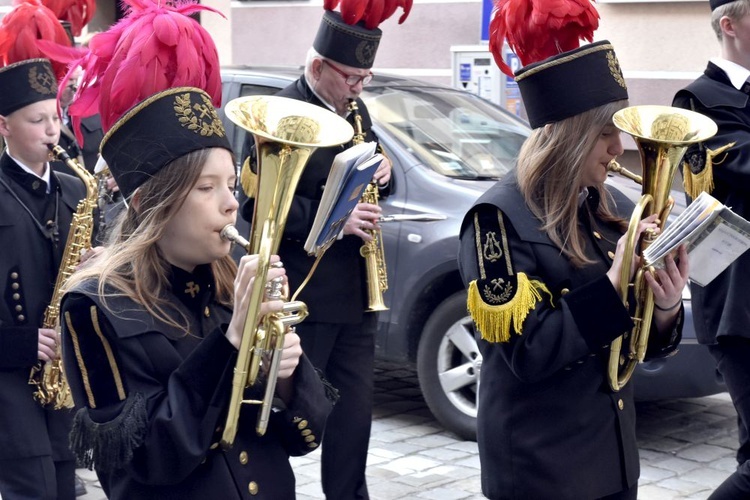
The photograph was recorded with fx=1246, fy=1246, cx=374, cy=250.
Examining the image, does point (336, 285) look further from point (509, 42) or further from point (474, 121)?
point (474, 121)

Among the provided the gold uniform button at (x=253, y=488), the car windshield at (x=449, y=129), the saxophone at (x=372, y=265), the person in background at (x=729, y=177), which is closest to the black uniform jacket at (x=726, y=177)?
the person in background at (x=729, y=177)

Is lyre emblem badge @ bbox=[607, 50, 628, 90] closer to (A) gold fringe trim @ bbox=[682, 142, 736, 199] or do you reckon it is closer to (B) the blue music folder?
(B) the blue music folder

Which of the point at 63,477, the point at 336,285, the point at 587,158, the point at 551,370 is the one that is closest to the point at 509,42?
the point at 587,158

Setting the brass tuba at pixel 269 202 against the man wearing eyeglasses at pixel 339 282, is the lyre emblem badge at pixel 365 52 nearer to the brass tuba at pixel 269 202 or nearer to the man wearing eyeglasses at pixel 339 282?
the man wearing eyeglasses at pixel 339 282

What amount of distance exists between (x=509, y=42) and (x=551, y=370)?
0.98 m

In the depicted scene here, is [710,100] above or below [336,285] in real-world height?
above

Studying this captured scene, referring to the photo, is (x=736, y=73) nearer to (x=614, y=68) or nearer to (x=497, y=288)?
A: (x=614, y=68)

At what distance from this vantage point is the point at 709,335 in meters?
4.22

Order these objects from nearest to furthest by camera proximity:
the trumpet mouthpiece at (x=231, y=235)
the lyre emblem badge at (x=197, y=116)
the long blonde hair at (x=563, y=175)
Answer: the trumpet mouthpiece at (x=231, y=235) → the lyre emblem badge at (x=197, y=116) → the long blonde hair at (x=563, y=175)

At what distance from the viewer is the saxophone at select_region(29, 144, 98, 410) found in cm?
454

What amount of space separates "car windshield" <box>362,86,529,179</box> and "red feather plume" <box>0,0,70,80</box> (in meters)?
2.44

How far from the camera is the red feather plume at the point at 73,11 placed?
204 inches

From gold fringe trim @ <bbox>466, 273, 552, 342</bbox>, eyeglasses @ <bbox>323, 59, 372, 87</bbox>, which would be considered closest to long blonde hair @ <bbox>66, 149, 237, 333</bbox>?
gold fringe trim @ <bbox>466, 273, 552, 342</bbox>

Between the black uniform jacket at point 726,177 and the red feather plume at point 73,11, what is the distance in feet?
8.41
